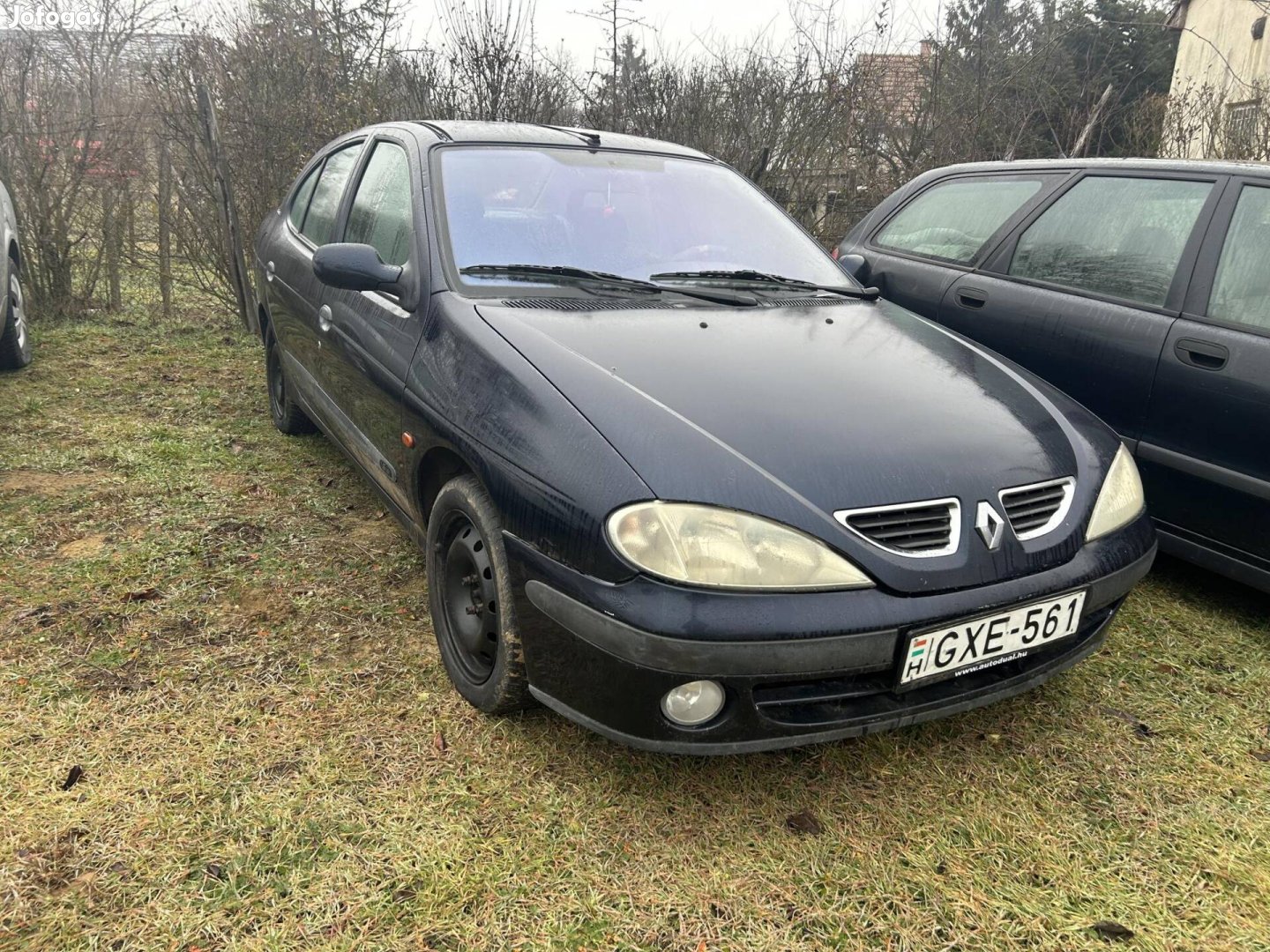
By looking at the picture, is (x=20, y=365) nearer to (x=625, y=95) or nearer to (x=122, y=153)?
(x=122, y=153)

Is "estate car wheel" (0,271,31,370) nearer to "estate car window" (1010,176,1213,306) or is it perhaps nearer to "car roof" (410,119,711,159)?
"car roof" (410,119,711,159)

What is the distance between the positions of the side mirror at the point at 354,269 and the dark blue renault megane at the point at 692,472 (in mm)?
11

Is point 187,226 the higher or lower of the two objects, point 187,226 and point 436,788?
the higher

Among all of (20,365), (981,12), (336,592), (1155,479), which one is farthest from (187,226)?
(981,12)

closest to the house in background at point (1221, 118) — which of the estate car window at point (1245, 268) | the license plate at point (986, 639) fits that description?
the estate car window at point (1245, 268)

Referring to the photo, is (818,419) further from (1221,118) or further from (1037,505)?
(1221,118)

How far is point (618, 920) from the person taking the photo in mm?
1756

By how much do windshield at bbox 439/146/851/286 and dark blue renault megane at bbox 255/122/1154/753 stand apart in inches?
0.5

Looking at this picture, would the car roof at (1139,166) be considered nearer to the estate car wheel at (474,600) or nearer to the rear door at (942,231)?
the rear door at (942,231)

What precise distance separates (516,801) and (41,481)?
10.2 ft

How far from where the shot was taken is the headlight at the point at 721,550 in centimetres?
175

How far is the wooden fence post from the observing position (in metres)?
6.71

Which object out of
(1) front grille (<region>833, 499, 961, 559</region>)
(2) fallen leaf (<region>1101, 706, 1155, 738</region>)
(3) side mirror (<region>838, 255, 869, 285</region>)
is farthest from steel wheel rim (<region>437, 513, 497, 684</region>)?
(3) side mirror (<region>838, 255, 869, 285</region>)

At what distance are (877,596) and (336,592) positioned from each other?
1.98 m
